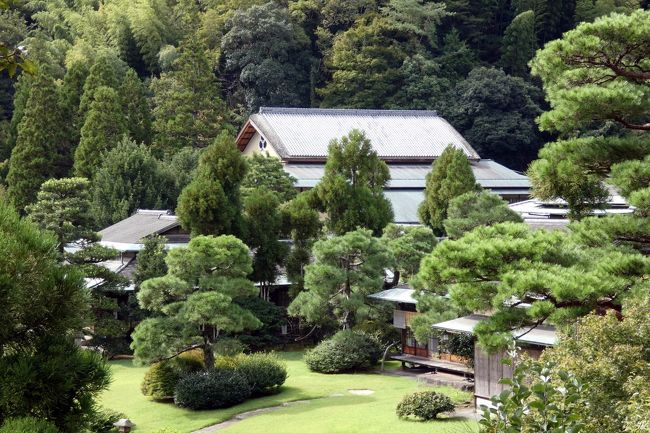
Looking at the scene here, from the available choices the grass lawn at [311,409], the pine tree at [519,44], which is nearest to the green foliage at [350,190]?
the grass lawn at [311,409]

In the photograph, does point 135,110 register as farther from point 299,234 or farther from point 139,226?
point 299,234

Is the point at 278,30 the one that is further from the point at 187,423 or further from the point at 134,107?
the point at 187,423

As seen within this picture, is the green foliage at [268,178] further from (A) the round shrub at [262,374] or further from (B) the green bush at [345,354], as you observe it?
(A) the round shrub at [262,374]

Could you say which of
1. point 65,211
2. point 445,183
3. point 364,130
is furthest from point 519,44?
point 65,211

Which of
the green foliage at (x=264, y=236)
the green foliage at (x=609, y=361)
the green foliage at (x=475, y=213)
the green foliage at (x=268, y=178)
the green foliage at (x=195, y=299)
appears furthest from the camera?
the green foliage at (x=268, y=178)

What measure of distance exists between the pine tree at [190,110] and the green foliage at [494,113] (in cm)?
1407

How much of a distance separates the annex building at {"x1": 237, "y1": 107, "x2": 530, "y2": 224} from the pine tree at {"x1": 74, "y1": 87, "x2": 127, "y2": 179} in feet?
20.6

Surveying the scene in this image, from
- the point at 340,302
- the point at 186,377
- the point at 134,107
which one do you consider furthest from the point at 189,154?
the point at 186,377

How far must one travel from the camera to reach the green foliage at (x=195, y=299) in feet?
60.3

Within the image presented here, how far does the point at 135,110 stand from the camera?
38188 mm

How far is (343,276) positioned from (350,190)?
4.73 meters

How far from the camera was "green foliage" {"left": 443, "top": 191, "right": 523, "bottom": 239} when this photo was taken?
818 inches

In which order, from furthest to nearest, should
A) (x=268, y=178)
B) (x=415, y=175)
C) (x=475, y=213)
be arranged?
(x=415, y=175) → (x=268, y=178) → (x=475, y=213)

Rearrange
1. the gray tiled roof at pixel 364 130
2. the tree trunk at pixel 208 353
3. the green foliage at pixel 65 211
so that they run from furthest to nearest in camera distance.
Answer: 1. the gray tiled roof at pixel 364 130
2. the green foliage at pixel 65 211
3. the tree trunk at pixel 208 353
